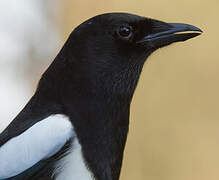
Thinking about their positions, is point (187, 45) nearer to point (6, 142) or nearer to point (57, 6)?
point (57, 6)

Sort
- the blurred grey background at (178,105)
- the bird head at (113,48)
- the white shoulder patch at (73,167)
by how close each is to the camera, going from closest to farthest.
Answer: the white shoulder patch at (73,167), the bird head at (113,48), the blurred grey background at (178,105)

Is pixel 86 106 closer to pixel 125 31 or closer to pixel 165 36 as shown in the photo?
pixel 125 31

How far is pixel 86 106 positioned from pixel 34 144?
30 cm

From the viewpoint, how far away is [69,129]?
3.91m

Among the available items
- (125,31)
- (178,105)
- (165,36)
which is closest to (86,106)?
(125,31)

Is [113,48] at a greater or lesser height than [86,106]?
greater

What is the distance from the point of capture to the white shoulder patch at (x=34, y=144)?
3.88 m

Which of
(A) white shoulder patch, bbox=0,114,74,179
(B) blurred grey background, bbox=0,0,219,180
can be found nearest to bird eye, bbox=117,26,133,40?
(A) white shoulder patch, bbox=0,114,74,179

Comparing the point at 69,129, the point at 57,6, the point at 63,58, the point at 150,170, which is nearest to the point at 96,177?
the point at 69,129

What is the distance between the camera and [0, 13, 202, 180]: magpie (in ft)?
12.8

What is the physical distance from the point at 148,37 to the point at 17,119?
73cm

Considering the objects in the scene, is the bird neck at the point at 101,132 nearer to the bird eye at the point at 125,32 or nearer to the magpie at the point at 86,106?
the magpie at the point at 86,106

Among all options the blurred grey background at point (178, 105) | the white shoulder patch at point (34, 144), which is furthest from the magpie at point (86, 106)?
the blurred grey background at point (178, 105)

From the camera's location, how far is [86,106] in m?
4.00
